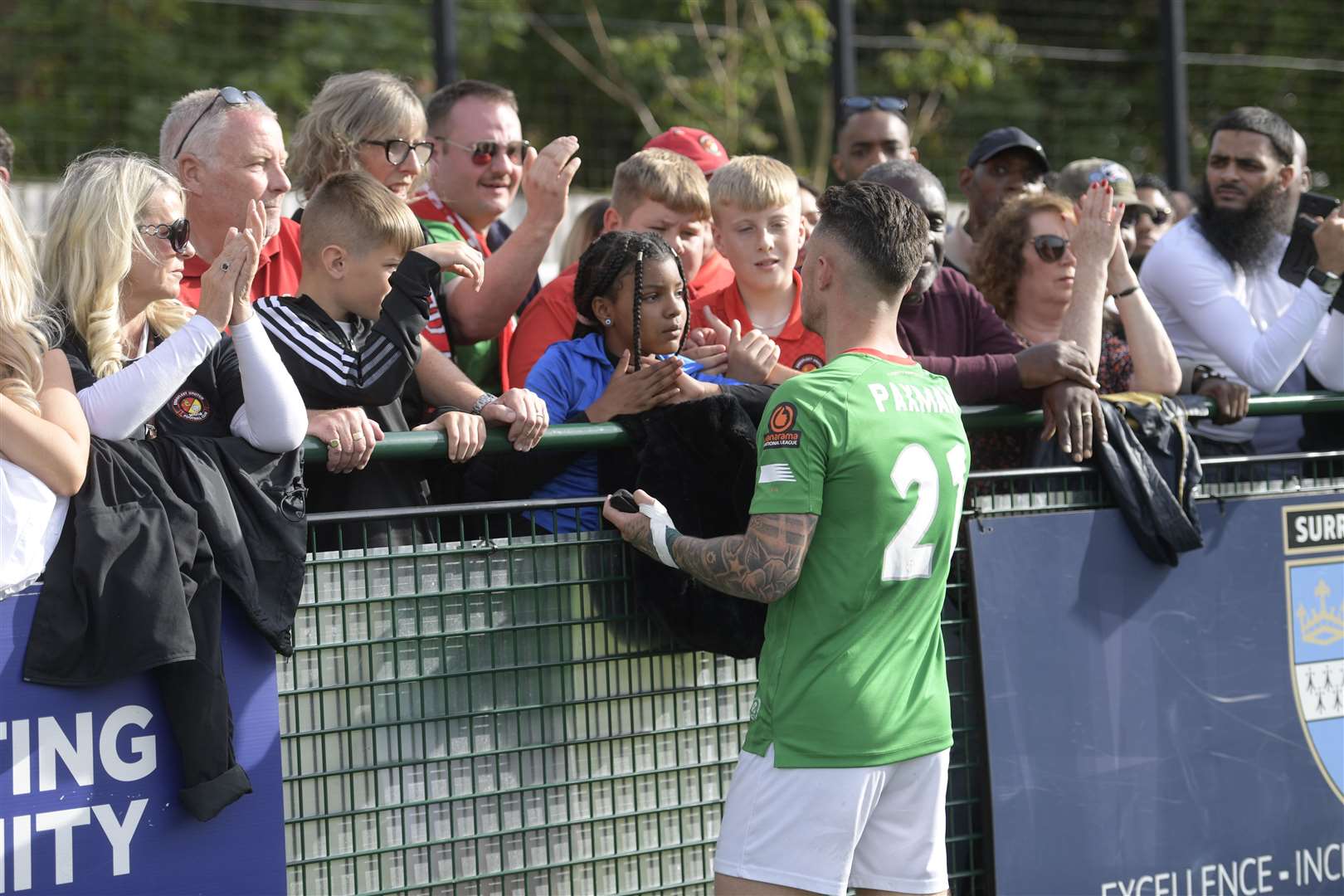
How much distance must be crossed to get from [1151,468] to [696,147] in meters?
2.09

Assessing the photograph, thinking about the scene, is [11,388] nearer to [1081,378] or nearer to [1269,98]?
[1081,378]

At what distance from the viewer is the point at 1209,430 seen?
197 inches

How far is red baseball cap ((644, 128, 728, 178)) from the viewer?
5.67 meters

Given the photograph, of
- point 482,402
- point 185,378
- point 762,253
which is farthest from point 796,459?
point 762,253

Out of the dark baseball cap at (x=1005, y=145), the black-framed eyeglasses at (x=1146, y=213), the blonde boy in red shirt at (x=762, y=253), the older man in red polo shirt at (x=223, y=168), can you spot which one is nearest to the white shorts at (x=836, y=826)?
the blonde boy in red shirt at (x=762, y=253)

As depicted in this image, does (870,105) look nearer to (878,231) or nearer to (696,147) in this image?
(696,147)

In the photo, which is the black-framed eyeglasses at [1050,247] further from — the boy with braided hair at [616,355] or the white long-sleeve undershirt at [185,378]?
the white long-sleeve undershirt at [185,378]

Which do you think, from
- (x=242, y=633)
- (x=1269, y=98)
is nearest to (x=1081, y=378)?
(x=242, y=633)

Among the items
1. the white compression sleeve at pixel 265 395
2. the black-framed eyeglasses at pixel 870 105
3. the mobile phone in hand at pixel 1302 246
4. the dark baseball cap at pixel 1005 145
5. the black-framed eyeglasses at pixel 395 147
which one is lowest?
the white compression sleeve at pixel 265 395

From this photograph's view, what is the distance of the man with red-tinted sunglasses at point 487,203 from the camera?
14.6 ft

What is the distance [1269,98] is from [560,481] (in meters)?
10.4

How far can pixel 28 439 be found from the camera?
9.76 ft

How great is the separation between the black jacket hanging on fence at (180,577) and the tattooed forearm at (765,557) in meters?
0.89

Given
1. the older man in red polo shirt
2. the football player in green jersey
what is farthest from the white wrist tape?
the older man in red polo shirt
